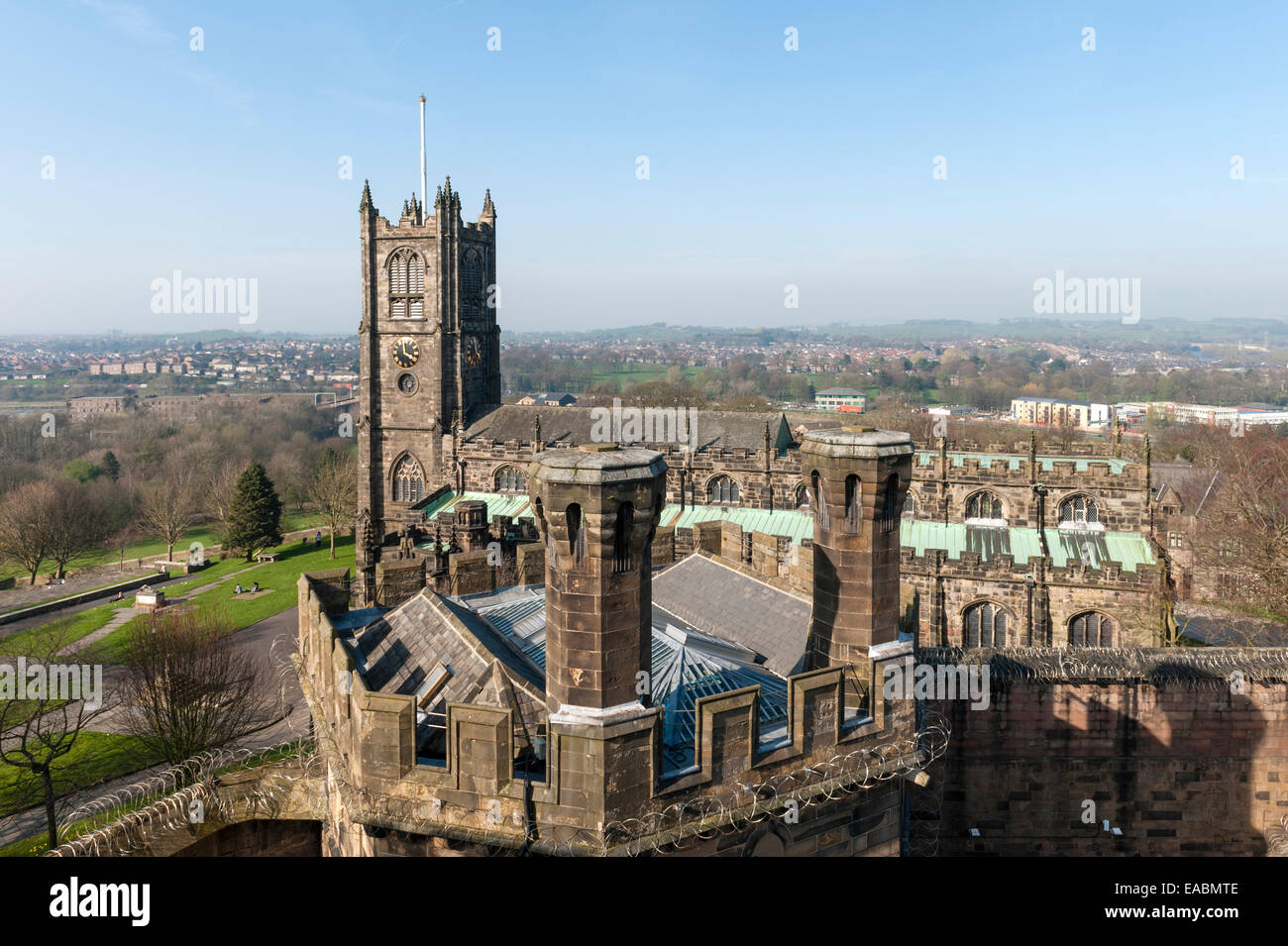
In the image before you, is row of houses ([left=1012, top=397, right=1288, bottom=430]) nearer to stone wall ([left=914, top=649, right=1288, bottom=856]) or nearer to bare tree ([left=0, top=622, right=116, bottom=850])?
stone wall ([left=914, top=649, right=1288, bottom=856])

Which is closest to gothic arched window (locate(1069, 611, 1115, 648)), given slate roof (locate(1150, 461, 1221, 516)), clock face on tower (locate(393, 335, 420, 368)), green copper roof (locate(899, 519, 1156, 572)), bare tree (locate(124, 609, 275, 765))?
green copper roof (locate(899, 519, 1156, 572))

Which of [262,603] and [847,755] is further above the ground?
[847,755]

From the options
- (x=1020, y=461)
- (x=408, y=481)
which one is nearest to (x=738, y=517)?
(x=1020, y=461)

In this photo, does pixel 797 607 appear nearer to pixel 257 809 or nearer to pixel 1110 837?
pixel 1110 837

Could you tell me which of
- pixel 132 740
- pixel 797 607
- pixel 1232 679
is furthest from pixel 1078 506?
pixel 132 740
